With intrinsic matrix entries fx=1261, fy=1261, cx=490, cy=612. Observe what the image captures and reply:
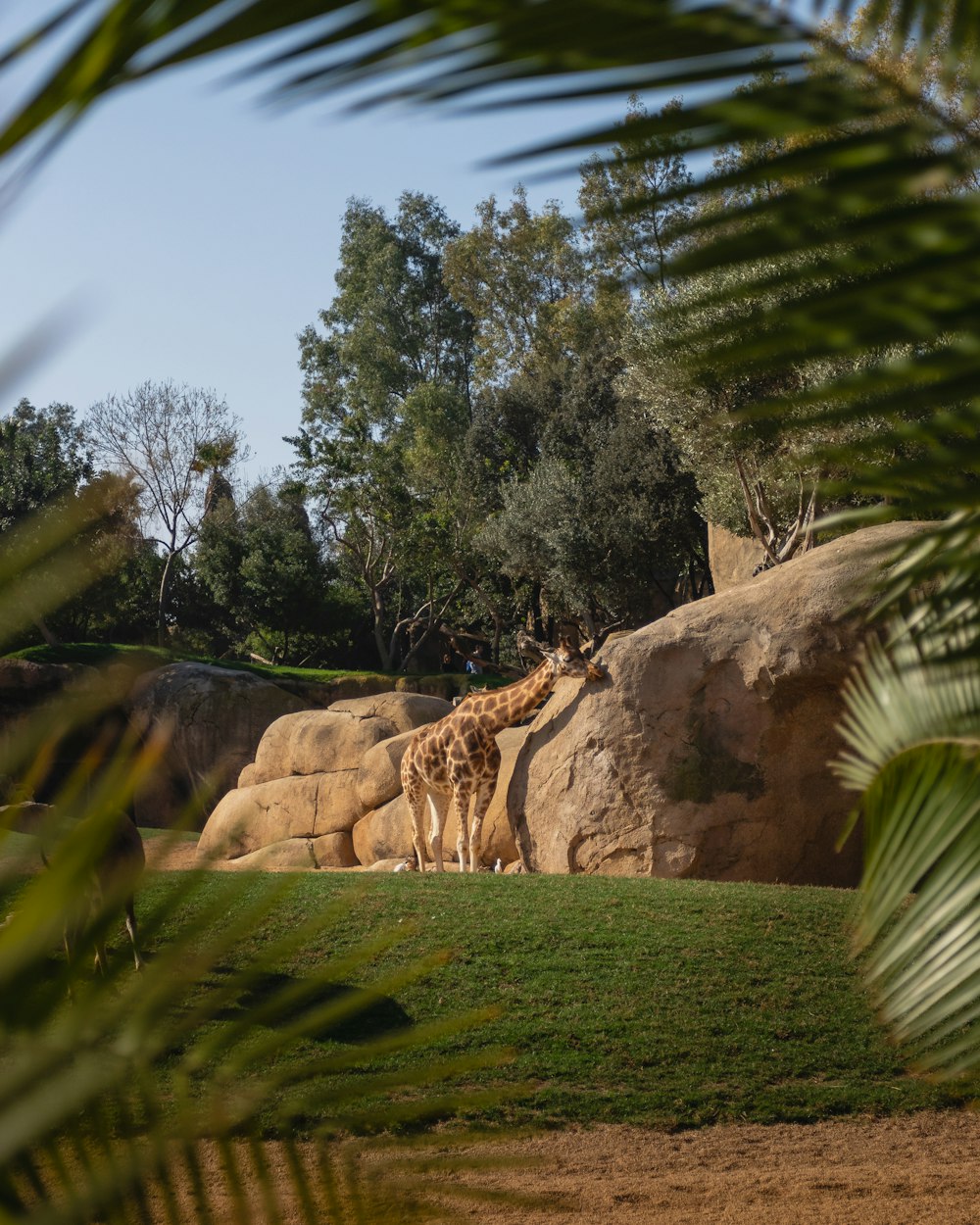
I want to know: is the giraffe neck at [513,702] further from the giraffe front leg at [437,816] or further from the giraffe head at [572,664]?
the giraffe front leg at [437,816]

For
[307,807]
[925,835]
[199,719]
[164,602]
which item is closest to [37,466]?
[164,602]

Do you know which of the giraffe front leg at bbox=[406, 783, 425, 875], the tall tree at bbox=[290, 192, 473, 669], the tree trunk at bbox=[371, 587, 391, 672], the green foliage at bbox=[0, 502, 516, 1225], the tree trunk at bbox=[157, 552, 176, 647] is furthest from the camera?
the tall tree at bbox=[290, 192, 473, 669]

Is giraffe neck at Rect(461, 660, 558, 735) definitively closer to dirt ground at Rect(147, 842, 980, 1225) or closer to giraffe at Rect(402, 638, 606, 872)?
giraffe at Rect(402, 638, 606, 872)

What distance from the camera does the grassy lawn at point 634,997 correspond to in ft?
22.1

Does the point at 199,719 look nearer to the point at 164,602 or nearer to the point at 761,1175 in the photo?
the point at 164,602

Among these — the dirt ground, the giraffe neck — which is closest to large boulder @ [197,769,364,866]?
the giraffe neck

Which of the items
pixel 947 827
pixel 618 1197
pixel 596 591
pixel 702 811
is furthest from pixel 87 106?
pixel 596 591

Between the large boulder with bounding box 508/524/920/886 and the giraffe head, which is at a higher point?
the giraffe head

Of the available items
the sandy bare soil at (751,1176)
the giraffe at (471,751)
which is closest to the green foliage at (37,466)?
the giraffe at (471,751)

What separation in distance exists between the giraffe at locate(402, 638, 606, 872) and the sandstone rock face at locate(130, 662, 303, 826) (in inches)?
362

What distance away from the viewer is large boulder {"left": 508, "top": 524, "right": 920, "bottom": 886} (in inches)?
413

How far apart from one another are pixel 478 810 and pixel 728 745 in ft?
9.09

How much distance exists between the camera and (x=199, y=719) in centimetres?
2128

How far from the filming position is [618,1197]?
5445mm
